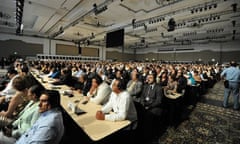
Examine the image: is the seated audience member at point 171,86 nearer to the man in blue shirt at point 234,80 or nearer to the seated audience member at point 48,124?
the man in blue shirt at point 234,80

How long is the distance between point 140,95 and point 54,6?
5566mm

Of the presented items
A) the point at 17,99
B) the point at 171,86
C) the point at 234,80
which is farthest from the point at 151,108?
the point at 234,80

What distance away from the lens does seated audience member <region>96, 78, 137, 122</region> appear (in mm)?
1805

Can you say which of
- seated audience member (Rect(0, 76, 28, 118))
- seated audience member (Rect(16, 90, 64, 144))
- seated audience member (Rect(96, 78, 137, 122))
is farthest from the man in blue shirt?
seated audience member (Rect(0, 76, 28, 118))

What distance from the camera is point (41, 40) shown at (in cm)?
1445

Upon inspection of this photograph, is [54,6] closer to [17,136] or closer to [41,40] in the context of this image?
[17,136]

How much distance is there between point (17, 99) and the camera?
2.04m

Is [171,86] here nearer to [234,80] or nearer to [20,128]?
[234,80]

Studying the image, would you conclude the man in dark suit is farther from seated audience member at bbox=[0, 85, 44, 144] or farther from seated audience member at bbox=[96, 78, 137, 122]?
seated audience member at bbox=[0, 85, 44, 144]

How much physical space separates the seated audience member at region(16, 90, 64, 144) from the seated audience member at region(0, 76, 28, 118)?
895 mm

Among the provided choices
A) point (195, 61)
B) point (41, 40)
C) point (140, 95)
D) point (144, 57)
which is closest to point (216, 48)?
point (195, 61)

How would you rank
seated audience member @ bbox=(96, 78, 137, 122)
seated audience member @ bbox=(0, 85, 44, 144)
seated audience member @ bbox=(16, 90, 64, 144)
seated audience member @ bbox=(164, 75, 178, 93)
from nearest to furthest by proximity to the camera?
seated audience member @ bbox=(16, 90, 64, 144) → seated audience member @ bbox=(0, 85, 44, 144) → seated audience member @ bbox=(96, 78, 137, 122) → seated audience member @ bbox=(164, 75, 178, 93)

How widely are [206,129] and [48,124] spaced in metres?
3.30

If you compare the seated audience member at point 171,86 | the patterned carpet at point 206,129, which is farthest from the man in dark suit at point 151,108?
the seated audience member at point 171,86
